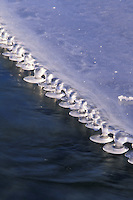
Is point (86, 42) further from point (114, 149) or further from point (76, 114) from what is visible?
point (114, 149)

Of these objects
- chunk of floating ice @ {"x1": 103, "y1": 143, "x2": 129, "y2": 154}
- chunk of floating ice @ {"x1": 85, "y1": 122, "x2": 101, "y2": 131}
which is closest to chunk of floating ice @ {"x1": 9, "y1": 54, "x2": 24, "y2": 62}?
chunk of floating ice @ {"x1": 85, "y1": 122, "x2": 101, "y2": 131}

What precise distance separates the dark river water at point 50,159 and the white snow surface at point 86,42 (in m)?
0.22

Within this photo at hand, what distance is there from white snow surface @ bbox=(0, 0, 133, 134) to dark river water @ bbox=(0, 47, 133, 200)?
216 millimetres

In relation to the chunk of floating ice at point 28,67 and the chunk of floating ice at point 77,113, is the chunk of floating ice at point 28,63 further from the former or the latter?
the chunk of floating ice at point 77,113

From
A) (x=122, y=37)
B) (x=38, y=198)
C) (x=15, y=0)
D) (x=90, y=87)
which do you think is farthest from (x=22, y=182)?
(x=15, y=0)

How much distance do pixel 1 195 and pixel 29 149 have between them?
29cm

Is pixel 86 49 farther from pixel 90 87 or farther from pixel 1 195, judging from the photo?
pixel 1 195

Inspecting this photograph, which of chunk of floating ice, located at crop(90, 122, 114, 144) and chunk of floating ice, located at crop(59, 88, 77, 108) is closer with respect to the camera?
chunk of floating ice, located at crop(90, 122, 114, 144)

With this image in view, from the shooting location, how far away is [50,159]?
3.70 feet

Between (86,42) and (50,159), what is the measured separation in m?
1.44

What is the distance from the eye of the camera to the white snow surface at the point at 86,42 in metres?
1.70

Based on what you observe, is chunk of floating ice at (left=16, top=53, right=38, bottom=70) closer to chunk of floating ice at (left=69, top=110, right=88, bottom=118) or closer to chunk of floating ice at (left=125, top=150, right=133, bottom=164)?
chunk of floating ice at (left=69, top=110, right=88, bottom=118)

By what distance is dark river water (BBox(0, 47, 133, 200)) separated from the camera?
0.96 meters

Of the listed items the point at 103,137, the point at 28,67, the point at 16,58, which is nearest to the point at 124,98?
the point at 103,137
